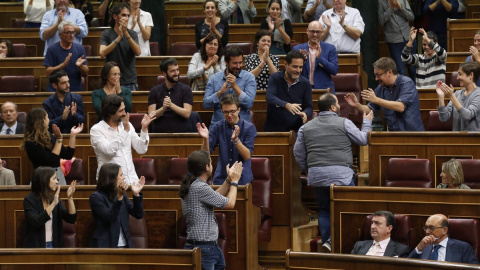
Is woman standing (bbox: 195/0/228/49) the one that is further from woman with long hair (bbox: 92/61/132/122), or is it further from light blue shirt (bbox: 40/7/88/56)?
woman with long hair (bbox: 92/61/132/122)

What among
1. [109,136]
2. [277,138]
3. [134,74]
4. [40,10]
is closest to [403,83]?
[277,138]

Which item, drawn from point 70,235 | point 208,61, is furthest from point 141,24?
point 70,235

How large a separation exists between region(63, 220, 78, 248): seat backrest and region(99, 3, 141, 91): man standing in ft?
7.34

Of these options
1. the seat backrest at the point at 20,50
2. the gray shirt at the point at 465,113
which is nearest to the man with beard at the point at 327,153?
the gray shirt at the point at 465,113

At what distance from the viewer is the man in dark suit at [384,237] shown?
4.98 m

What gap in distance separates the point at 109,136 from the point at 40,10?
4.02 meters

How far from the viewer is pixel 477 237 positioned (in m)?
5.01

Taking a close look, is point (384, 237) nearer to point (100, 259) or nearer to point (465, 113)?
point (465, 113)

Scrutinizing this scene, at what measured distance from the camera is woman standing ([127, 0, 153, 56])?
27.0 feet

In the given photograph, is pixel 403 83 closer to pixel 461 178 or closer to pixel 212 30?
pixel 461 178

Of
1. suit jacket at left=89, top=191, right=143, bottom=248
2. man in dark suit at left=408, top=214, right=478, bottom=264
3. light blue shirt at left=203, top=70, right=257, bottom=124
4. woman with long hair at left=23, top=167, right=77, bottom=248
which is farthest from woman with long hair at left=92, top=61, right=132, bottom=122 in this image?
man in dark suit at left=408, top=214, right=478, bottom=264

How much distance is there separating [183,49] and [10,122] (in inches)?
95.2

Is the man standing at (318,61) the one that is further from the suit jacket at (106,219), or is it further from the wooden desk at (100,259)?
the wooden desk at (100,259)

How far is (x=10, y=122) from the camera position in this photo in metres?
6.72
